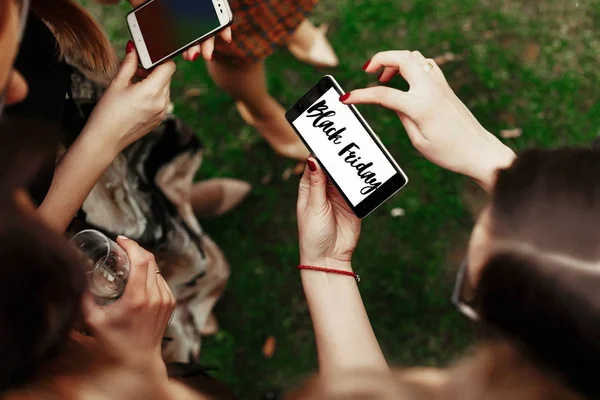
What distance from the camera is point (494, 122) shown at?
111 inches

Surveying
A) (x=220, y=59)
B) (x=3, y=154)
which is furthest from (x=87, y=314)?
(x=220, y=59)

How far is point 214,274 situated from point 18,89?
4.59 ft

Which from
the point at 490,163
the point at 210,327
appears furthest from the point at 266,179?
the point at 490,163

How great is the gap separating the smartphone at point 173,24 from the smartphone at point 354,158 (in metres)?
0.42

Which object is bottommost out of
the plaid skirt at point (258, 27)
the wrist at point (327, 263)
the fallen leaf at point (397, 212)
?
the fallen leaf at point (397, 212)

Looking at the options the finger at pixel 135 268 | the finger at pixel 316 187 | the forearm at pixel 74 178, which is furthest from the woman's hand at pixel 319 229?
the forearm at pixel 74 178

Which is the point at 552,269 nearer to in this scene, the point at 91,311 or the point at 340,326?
the point at 340,326

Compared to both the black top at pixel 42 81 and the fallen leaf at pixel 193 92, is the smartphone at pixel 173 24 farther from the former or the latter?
the fallen leaf at pixel 193 92

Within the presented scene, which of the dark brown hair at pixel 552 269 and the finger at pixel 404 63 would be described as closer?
the dark brown hair at pixel 552 269

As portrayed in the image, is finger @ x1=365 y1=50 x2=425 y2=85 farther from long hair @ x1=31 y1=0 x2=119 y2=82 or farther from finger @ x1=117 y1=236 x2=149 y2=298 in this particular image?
finger @ x1=117 y1=236 x2=149 y2=298

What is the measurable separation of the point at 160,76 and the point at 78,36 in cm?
26

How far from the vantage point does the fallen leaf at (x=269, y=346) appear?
2.60 m

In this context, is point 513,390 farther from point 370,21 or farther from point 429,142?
point 370,21

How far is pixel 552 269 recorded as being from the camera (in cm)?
106
